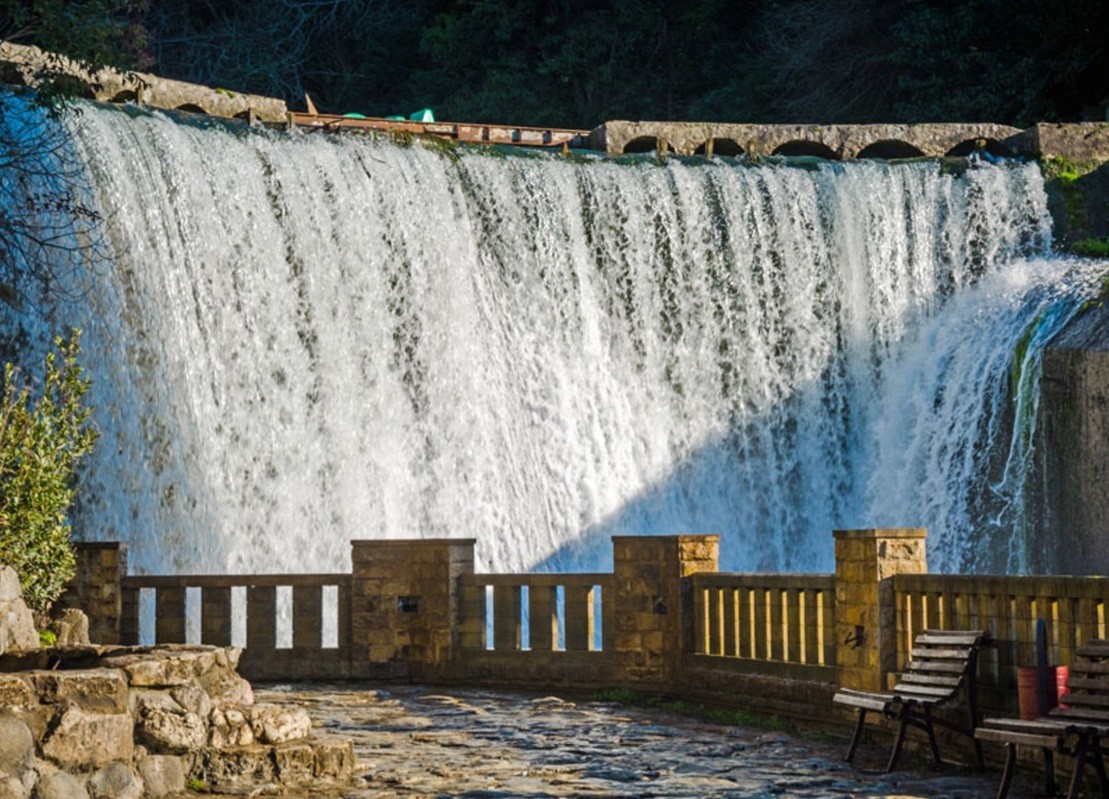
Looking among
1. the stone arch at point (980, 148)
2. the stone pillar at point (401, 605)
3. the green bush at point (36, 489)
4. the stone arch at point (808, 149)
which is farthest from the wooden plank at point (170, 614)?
the stone arch at point (980, 148)

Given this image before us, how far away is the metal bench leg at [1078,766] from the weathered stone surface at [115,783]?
4.52 meters

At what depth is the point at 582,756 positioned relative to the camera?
Result: 12039 millimetres

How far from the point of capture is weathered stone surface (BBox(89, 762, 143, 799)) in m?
9.34

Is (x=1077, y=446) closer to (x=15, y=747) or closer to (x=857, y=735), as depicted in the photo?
(x=857, y=735)

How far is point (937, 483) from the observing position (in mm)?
26094

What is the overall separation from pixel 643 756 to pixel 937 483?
14863 millimetres

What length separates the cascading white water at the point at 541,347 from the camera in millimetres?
22719

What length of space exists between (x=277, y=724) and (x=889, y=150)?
21.7 meters

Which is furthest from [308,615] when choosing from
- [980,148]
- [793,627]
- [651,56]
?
[651,56]

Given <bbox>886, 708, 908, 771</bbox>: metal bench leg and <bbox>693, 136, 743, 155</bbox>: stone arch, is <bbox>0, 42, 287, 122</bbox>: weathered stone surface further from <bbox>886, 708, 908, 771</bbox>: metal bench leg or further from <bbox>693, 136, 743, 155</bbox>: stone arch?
<bbox>886, 708, 908, 771</bbox>: metal bench leg

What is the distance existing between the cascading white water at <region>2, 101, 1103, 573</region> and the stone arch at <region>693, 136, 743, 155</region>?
57 cm

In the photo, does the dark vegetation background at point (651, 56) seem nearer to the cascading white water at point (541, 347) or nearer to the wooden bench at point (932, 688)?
the cascading white water at point (541, 347)

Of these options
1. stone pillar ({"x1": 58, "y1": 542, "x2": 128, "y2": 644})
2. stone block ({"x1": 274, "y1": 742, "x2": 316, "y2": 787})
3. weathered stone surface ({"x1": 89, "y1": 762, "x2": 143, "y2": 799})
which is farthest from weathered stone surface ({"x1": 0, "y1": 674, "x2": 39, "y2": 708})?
stone pillar ({"x1": 58, "y1": 542, "x2": 128, "y2": 644})

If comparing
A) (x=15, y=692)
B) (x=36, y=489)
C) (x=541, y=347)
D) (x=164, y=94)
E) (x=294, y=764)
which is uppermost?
(x=164, y=94)
